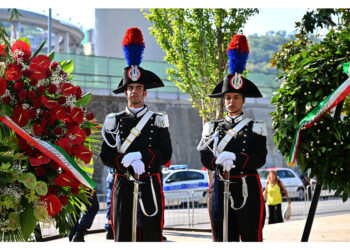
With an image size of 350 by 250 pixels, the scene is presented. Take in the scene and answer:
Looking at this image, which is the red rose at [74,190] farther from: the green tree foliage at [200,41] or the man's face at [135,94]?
the green tree foliage at [200,41]

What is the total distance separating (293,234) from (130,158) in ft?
20.1

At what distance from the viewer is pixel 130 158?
513 centimetres

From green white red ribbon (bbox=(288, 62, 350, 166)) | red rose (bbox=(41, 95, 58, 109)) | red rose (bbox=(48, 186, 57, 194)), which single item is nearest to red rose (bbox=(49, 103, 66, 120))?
red rose (bbox=(41, 95, 58, 109))

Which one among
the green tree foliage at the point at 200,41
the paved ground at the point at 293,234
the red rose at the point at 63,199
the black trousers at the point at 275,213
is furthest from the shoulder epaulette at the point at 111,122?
the black trousers at the point at 275,213

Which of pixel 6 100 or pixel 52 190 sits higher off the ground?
pixel 6 100

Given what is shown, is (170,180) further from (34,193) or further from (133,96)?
(34,193)

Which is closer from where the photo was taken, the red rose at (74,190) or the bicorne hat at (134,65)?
the red rose at (74,190)

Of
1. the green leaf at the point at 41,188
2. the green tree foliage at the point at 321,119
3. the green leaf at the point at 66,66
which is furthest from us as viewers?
the green tree foliage at the point at 321,119

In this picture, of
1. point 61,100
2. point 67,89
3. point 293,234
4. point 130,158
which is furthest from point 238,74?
point 293,234

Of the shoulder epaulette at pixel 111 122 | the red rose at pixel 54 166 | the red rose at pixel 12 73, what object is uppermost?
the red rose at pixel 12 73

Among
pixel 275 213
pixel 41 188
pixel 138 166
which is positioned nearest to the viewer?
pixel 41 188

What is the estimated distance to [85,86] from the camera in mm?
26719

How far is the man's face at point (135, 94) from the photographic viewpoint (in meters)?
5.51

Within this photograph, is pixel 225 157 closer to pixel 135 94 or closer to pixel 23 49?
pixel 135 94
